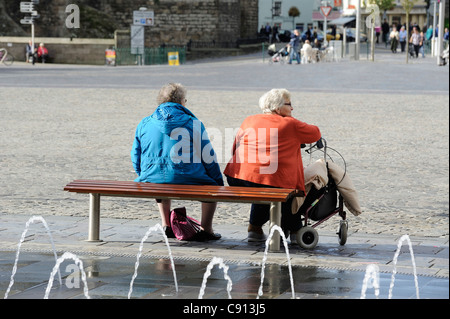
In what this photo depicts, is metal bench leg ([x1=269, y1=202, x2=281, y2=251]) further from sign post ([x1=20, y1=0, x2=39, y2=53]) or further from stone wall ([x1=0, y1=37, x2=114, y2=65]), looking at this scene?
sign post ([x1=20, y1=0, x2=39, y2=53])

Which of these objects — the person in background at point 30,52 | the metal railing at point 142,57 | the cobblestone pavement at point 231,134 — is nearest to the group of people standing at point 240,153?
the cobblestone pavement at point 231,134

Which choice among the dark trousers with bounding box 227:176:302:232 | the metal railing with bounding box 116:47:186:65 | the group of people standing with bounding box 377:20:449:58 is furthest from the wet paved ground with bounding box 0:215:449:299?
the metal railing with bounding box 116:47:186:65

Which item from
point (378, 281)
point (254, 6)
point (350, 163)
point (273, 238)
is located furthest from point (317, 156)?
point (254, 6)

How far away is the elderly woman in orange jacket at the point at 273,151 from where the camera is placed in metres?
7.05

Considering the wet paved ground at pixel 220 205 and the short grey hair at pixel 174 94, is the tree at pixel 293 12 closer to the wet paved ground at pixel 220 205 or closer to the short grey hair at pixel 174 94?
the wet paved ground at pixel 220 205

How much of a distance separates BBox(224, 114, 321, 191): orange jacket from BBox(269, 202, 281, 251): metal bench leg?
13.9 inches

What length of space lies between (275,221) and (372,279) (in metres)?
1.17

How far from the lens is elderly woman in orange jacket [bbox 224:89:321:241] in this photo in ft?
23.1

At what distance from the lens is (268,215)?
7258 mm

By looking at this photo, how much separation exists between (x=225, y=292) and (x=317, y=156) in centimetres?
723

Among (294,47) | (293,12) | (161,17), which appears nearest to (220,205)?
(294,47)

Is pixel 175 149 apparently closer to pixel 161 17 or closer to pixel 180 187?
pixel 180 187

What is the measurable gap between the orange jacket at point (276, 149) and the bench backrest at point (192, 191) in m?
0.18

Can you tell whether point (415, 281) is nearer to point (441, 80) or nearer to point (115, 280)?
point (115, 280)
